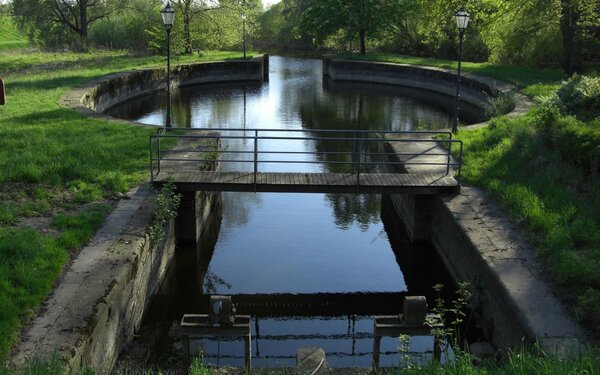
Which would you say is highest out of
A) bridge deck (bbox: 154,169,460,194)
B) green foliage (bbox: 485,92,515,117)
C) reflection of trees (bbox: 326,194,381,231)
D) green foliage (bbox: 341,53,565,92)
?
green foliage (bbox: 341,53,565,92)

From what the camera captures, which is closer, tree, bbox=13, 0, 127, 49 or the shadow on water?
the shadow on water

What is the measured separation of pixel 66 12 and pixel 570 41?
35935 mm

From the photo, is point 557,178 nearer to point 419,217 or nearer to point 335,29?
point 419,217

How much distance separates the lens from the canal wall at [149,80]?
24562mm

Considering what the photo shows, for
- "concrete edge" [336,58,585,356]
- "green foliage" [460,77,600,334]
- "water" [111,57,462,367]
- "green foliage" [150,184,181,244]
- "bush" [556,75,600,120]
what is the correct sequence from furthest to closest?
1. "bush" [556,75,600,120]
2. "green foliage" [150,184,181,244]
3. "water" [111,57,462,367]
4. "green foliage" [460,77,600,334]
5. "concrete edge" [336,58,585,356]

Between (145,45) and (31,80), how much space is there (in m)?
25.6

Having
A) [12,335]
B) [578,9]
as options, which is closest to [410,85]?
[578,9]

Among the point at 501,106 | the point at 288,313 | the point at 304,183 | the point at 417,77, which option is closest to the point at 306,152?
the point at 304,183

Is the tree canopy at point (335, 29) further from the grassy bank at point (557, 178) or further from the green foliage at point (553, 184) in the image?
the green foliage at point (553, 184)

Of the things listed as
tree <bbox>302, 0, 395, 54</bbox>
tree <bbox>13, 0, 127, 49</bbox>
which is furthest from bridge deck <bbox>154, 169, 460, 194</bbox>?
tree <bbox>13, 0, 127, 49</bbox>

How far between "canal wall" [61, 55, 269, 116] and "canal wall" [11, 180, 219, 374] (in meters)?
10.1

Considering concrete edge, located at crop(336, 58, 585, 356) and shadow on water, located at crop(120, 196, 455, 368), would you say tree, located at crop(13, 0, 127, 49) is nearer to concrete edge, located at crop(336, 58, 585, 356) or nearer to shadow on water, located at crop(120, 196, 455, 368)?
shadow on water, located at crop(120, 196, 455, 368)

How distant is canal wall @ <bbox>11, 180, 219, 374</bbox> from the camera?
7.22m

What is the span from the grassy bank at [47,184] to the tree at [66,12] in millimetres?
24376
